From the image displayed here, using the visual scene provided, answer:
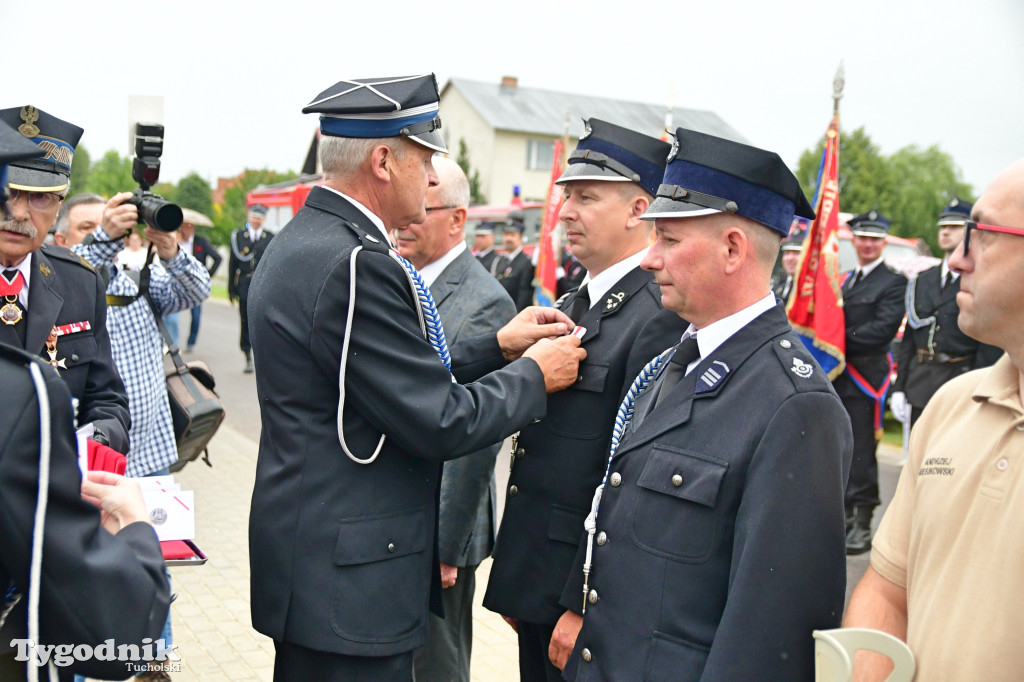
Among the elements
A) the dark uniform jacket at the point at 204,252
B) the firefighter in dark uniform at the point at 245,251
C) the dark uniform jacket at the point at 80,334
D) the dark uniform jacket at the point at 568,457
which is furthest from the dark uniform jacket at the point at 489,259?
the dark uniform jacket at the point at 568,457

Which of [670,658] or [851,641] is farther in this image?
[670,658]

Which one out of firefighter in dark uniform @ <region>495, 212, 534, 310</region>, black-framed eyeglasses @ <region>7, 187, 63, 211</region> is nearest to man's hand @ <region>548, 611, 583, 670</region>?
black-framed eyeglasses @ <region>7, 187, 63, 211</region>

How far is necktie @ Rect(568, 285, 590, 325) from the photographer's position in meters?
2.99

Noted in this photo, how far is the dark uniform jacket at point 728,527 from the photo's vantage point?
181 centimetres

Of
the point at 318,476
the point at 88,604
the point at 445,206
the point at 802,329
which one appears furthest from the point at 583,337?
the point at 802,329

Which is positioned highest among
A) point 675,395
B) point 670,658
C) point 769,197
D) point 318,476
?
point 769,197

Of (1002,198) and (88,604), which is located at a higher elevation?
(1002,198)

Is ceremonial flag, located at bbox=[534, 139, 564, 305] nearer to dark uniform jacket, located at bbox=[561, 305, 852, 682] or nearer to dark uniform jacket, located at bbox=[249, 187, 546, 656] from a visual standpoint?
dark uniform jacket, located at bbox=[249, 187, 546, 656]

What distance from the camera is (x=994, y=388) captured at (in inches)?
67.8

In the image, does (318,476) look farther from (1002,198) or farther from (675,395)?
(1002,198)

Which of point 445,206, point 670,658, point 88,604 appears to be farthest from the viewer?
point 445,206

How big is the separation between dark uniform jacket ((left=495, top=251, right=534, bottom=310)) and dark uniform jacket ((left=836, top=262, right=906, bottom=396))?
7.83m

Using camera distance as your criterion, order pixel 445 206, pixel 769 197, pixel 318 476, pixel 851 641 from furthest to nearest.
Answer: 1. pixel 445 206
2. pixel 318 476
3. pixel 769 197
4. pixel 851 641

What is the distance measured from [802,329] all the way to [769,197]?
5126 millimetres
